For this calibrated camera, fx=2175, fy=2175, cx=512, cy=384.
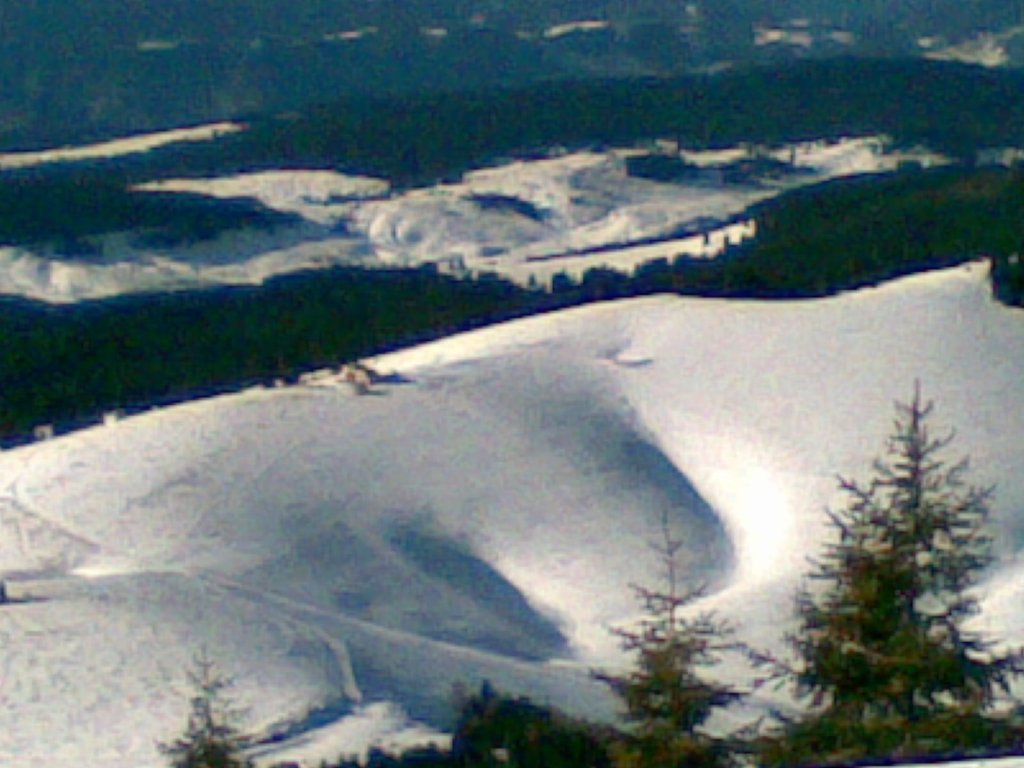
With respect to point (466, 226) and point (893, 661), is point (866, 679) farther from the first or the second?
point (466, 226)

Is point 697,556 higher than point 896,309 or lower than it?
lower

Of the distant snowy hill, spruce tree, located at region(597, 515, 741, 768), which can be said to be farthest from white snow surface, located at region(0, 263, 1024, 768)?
the distant snowy hill

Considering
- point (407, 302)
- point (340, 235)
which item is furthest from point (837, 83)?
point (407, 302)

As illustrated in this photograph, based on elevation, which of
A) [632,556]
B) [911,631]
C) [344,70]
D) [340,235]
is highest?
[344,70]

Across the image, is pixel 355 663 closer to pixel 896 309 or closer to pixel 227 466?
pixel 227 466

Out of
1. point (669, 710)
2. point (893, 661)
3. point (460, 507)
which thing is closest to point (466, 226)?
point (460, 507)
